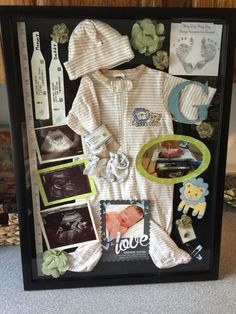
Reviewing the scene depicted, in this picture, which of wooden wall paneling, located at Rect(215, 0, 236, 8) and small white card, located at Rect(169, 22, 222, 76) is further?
wooden wall paneling, located at Rect(215, 0, 236, 8)

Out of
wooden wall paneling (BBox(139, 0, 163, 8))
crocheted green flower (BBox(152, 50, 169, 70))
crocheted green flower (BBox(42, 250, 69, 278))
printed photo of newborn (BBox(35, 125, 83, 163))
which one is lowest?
crocheted green flower (BBox(42, 250, 69, 278))

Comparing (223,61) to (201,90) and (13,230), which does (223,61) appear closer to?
(201,90)

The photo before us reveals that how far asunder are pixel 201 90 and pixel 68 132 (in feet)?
1.07

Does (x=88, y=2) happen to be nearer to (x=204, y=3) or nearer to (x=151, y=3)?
(x=151, y=3)

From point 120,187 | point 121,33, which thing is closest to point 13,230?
point 120,187

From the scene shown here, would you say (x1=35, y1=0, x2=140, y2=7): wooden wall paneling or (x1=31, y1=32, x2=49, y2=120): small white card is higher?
(x1=35, y1=0, x2=140, y2=7): wooden wall paneling

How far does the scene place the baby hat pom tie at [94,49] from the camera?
0.77m

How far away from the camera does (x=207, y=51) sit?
810 mm

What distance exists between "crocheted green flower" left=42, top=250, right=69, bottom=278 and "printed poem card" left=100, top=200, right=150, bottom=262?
98 mm

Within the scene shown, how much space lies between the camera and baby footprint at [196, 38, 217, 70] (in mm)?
805

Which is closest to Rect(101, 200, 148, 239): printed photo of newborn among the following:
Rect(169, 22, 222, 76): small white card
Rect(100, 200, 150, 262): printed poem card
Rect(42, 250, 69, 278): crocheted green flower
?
Rect(100, 200, 150, 262): printed poem card

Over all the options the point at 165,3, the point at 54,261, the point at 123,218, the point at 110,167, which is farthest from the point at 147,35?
the point at 54,261

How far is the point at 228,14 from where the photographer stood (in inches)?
30.7

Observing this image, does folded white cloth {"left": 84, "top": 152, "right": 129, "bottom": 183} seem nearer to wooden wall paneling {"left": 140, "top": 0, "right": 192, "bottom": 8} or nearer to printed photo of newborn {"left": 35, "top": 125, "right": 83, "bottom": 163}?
printed photo of newborn {"left": 35, "top": 125, "right": 83, "bottom": 163}
